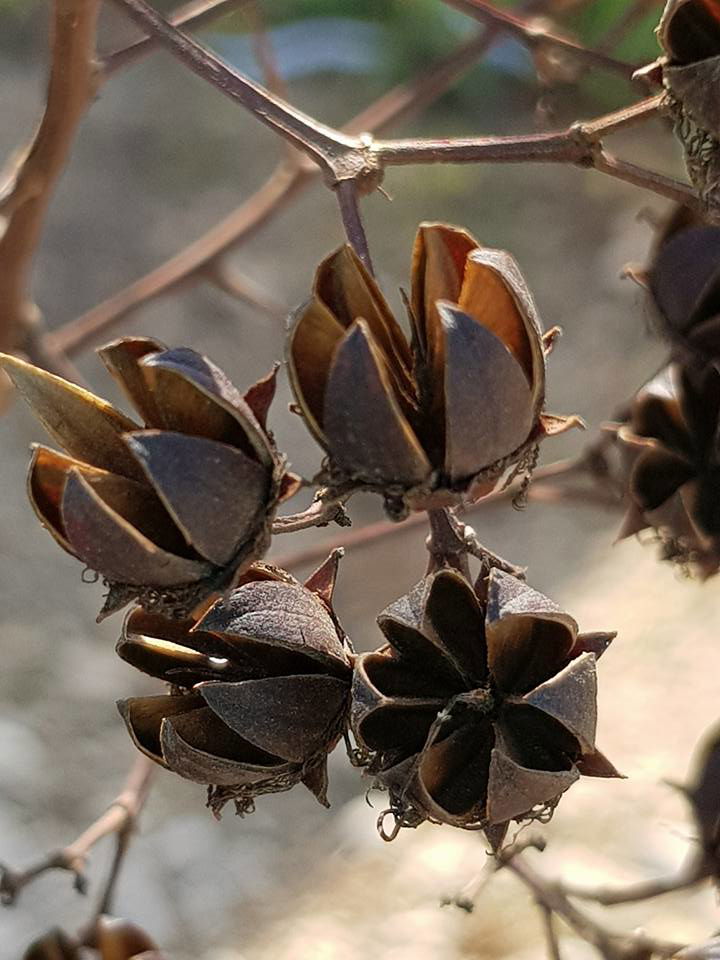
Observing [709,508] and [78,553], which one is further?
[709,508]

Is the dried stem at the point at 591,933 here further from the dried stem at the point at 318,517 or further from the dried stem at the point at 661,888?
the dried stem at the point at 318,517

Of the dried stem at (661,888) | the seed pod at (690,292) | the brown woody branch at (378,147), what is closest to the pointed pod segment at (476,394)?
the brown woody branch at (378,147)

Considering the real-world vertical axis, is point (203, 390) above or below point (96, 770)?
above

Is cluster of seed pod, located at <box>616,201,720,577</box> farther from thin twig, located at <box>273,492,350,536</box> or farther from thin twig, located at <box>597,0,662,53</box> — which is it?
thin twig, located at <box>597,0,662,53</box>

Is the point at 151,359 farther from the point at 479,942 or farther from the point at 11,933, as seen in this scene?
the point at 11,933

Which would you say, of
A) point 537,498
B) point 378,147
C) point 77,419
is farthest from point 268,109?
point 537,498

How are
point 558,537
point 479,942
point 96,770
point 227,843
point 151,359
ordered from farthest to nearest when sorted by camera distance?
point 558,537
point 96,770
point 227,843
point 479,942
point 151,359

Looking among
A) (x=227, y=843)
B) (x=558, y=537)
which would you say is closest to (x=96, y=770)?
(x=227, y=843)

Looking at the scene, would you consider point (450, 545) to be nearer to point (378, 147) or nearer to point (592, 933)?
point (378, 147)
